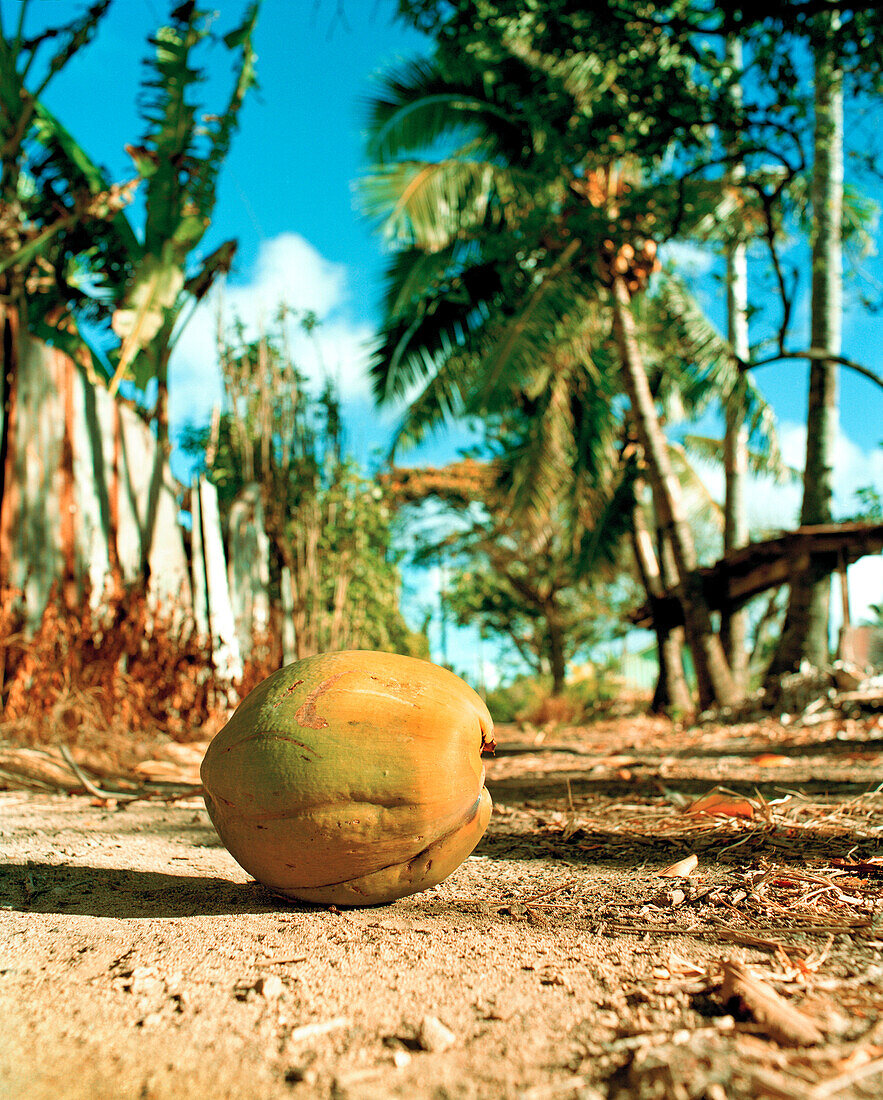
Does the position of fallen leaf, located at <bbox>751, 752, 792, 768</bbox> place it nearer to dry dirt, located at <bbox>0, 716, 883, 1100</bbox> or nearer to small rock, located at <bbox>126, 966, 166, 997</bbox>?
dry dirt, located at <bbox>0, 716, 883, 1100</bbox>

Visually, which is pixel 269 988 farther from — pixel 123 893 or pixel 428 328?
pixel 428 328

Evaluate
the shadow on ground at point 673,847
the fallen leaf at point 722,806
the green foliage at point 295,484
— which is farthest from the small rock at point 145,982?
the green foliage at point 295,484

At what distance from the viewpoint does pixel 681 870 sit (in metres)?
1.53

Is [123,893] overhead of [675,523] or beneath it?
beneath

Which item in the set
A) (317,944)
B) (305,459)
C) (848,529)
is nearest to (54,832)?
(317,944)

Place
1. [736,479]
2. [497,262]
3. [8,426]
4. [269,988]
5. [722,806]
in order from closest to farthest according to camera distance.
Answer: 1. [269,988]
2. [722,806]
3. [8,426]
4. [497,262]
5. [736,479]

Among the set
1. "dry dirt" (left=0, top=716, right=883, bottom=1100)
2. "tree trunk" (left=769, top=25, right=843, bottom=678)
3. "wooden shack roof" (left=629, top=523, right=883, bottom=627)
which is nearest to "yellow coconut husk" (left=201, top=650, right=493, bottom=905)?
"dry dirt" (left=0, top=716, right=883, bottom=1100)

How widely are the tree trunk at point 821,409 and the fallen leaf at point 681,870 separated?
6.26m

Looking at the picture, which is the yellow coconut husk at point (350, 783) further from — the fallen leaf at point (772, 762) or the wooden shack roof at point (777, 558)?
the wooden shack roof at point (777, 558)

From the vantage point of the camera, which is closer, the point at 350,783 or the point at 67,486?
the point at 350,783

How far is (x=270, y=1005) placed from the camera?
95cm

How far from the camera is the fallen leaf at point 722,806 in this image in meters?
1.95

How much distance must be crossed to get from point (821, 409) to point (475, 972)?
768 cm

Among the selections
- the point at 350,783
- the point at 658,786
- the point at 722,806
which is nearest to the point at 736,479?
the point at 658,786
